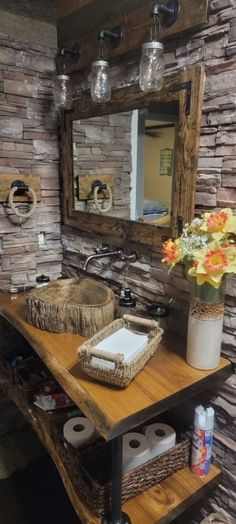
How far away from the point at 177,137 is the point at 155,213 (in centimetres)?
28

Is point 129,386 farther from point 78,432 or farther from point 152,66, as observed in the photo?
point 152,66

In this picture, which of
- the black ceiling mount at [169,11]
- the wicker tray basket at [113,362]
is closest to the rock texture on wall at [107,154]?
the black ceiling mount at [169,11]

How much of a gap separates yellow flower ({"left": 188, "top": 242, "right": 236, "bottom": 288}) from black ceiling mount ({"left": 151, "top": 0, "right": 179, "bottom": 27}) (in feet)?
2.38

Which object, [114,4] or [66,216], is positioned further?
[66,216]

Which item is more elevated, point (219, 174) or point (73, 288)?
point (219, 174)

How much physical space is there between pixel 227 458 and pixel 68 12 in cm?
188

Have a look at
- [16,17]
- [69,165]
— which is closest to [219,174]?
[69,165]

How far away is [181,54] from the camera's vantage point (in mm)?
1103

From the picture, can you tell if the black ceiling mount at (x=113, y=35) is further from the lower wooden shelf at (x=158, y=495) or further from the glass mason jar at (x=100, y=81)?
the lower wooden shelf at (x=158, y=495)

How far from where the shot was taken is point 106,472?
3.59 ft

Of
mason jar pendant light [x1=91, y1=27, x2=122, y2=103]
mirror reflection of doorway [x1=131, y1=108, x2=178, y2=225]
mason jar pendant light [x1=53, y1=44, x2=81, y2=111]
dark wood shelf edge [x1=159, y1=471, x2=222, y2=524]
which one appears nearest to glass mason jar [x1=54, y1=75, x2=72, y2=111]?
mason jar pendant light [x1=53, y1=44, x2=81, y2=111]

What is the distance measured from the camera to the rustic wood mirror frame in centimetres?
107

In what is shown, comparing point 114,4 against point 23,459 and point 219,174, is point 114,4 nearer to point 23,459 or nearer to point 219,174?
point 219,174

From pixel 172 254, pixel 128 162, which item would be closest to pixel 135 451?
pixel 172 254
